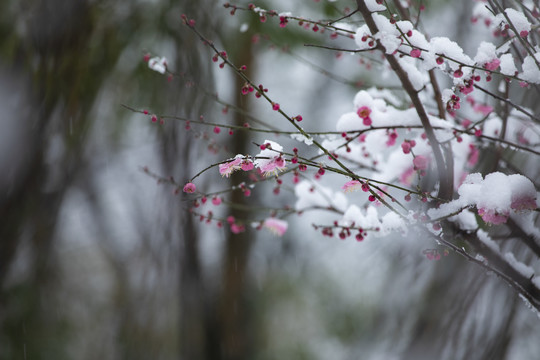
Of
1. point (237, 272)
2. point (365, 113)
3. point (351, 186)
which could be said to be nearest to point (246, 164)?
point (351, 186)

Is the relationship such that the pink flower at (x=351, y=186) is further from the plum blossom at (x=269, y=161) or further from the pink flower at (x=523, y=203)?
the pink flower at (x=523, y=203)

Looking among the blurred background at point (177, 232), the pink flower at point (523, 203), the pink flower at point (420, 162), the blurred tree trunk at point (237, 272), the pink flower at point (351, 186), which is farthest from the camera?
the blurred tree trunk at point (237, 272)

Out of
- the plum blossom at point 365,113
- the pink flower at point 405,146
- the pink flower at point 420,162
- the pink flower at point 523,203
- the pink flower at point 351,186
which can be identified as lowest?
the pink flower at point 523,203

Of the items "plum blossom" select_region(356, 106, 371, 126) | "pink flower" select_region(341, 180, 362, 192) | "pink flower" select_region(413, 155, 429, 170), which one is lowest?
"pink flower" select_region(341, 180, 362, 192)

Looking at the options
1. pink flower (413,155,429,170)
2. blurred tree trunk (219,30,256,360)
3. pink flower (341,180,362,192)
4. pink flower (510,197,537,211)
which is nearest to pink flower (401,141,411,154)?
pink flower (413,155,429,170)

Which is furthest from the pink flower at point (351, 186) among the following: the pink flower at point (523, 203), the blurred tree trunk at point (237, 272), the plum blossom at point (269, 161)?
the blurred tree trunk at point (237, 272)

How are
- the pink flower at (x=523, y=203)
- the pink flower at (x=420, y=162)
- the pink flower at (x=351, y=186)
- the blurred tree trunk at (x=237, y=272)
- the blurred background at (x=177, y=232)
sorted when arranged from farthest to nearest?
the blurred tree trunk at (x=237, y=272) < the blurred background at (x=177, y=232) < the pink flower at (x=420, y=162) < the pink flower at (x=351, y=186) < the pink flower at (x=523, y=203)

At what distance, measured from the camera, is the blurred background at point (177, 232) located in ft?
5.46

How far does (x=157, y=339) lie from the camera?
224 centimetres

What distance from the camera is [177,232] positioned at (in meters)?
1.84

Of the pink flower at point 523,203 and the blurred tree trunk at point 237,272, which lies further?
the blurred tree trunk at point 237,272

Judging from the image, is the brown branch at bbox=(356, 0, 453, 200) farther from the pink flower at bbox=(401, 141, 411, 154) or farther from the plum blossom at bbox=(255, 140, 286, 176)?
the plum blossom at bbox=(255, 140, 286, 176)

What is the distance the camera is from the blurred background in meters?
1.66

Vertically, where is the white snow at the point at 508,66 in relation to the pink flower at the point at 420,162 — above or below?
above
